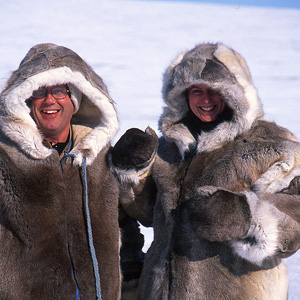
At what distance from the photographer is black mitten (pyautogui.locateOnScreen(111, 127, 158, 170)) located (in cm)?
181

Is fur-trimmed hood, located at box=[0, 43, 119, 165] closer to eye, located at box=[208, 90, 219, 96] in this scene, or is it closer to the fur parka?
the fur parka

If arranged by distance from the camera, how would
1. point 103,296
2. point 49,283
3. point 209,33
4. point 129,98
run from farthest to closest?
1. point 209,33
2. point 129,98
3. point 103,296
4. point 49,283

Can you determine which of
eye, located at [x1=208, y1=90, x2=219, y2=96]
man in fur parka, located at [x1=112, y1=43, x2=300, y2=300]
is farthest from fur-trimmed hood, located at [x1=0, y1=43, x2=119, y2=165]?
eye, located at [x1=208, y1=90, x2=219, y2=96]

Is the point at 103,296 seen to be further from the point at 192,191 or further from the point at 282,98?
the point at 282,98

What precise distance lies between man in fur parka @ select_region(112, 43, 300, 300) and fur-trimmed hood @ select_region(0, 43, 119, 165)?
4.5 inches

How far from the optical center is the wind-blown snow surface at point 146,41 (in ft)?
21.4

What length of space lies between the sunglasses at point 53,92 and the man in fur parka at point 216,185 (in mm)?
272

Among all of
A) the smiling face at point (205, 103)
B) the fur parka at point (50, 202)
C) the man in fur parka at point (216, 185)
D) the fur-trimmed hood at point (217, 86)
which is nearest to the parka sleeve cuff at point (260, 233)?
the man in fur parka at point (216, 185)

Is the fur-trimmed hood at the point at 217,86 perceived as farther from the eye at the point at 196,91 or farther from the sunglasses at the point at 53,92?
the sunglasses at the point at 53,92

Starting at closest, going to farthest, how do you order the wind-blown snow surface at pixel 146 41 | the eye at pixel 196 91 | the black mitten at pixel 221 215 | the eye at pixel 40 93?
1. the black mitten at pixel 221 215
2. the eye at pixel 40 93
3. the eye at pixel 196 91
4. the wind-blown snow surface at pixel 146 41

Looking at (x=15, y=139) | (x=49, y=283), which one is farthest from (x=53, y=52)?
(x=49, y=283)

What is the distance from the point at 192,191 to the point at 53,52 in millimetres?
694

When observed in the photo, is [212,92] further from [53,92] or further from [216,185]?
[53,92]

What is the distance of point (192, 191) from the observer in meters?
1.81
